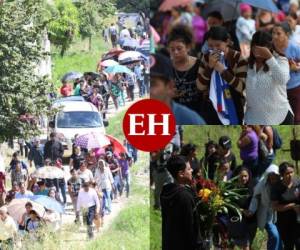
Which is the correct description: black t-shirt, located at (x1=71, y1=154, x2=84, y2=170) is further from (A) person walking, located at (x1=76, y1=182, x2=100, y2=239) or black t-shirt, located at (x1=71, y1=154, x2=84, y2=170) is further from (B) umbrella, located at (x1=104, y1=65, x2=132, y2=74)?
(B) umbrella, located at (x1=104, y1=65, x2=132, y2=74)

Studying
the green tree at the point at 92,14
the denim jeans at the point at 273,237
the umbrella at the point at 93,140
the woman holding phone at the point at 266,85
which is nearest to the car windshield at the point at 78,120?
the umbrella at the point at 93,140

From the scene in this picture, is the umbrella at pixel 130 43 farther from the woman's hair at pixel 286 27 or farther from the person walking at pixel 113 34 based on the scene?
the woman's hair at pixel 286 27

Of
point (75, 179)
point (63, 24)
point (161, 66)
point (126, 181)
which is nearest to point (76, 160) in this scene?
point (75, 179)

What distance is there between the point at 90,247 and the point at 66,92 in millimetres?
1525

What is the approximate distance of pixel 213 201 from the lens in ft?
25.2

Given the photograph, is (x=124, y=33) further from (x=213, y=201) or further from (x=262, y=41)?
(x=213, y=201)

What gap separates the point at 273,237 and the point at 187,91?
159 cm

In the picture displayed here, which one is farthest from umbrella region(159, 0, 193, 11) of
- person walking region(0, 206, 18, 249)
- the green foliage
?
person walking region(0, 206, 18, 249)

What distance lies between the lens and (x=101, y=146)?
801 cm

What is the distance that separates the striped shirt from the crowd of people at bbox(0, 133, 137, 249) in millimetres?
1060

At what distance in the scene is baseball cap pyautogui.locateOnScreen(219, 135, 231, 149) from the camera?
7754 millimetres

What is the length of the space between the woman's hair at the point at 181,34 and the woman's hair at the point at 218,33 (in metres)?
0.18

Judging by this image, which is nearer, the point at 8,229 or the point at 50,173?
the point at 8,229

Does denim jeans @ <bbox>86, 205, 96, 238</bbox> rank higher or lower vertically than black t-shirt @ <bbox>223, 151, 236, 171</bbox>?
lower
